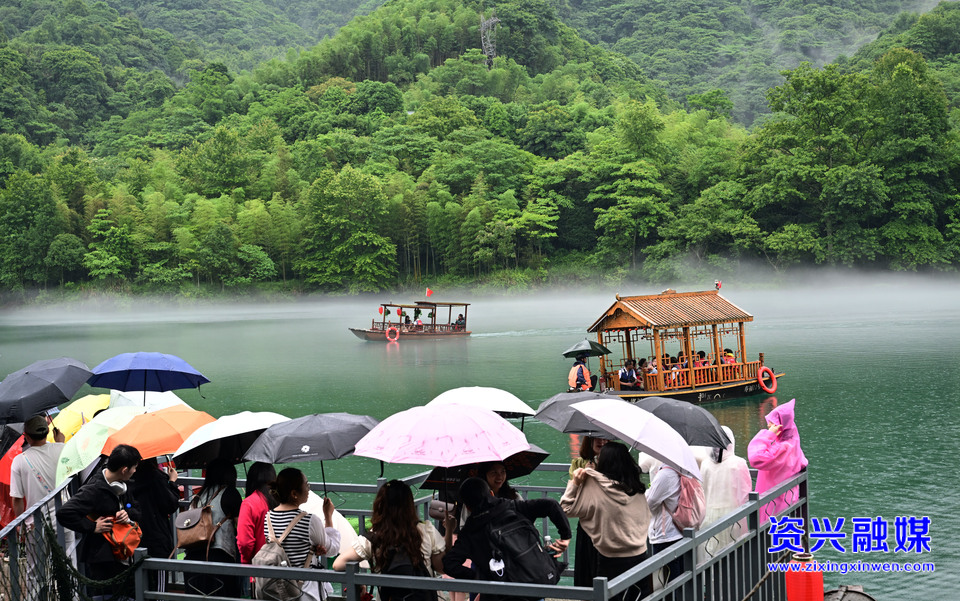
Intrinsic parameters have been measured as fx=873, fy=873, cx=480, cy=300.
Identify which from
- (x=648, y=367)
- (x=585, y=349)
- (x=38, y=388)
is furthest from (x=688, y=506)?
(x=648, y=367)

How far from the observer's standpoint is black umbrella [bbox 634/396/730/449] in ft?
22.0

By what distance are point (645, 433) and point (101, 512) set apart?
3454mm

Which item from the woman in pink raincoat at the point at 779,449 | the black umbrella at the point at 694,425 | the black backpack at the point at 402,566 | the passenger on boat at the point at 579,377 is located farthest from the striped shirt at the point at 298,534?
the passenger on boat at the point at 579,377

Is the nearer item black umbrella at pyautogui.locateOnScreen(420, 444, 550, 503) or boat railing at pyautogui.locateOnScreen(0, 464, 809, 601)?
boat railing at pyautogui.locateOnScreen(0, 464, 809, 601)

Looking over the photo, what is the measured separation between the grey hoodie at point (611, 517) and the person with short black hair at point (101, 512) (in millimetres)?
2759

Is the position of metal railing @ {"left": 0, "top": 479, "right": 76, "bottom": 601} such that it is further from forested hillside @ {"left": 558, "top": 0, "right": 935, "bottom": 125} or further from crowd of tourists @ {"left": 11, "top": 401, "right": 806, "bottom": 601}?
forested hillside @ {"left": 558, "top": 0, "right": 935, "bottom": 125}

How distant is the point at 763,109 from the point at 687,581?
115 meters

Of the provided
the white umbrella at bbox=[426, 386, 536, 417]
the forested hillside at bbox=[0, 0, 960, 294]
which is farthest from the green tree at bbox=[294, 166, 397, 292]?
the white umbrella at bbox=[426, 386, 536, 417]

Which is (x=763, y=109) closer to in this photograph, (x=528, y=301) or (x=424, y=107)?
(x=424, y=107)

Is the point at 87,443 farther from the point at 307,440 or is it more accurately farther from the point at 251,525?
the point at 251,525

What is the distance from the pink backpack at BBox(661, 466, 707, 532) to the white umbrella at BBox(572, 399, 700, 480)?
0.18 meters

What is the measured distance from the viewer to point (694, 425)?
22.4 feet

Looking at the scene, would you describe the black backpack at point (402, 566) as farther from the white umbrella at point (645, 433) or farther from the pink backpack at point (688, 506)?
the pink backpack at point (688, 506)

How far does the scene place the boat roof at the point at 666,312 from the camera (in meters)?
22.1
